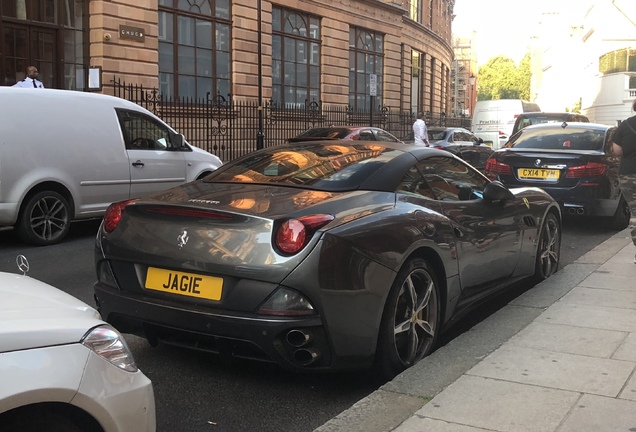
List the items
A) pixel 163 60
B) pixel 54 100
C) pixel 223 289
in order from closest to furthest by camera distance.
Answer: pixel 223 289, pixel 54 100, pixel 163 60

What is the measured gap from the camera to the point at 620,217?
10.1 metres

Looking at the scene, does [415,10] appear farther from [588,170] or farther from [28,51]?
[588,170]

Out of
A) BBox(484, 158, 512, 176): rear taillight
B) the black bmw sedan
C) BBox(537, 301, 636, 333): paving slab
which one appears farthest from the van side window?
BBox(537, 301, 636, 333): paving slab

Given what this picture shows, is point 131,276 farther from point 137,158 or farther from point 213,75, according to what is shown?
point 213,75

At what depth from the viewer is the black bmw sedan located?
9.54 m

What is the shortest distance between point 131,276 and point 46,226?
5.38m

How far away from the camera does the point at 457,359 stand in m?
4.14

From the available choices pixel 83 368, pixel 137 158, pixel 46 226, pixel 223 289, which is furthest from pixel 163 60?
pixel 83 368

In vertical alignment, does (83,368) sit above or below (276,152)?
below

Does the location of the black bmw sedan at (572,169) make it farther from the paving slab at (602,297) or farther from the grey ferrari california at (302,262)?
the grey ferrari california at (302,262)

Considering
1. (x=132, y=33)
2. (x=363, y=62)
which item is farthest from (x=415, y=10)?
(x=132, y=33)

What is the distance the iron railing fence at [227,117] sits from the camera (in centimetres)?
1914

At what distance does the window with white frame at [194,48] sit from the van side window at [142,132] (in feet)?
33.3

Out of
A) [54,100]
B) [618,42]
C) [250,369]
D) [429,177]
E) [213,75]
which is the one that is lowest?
[250,369]
